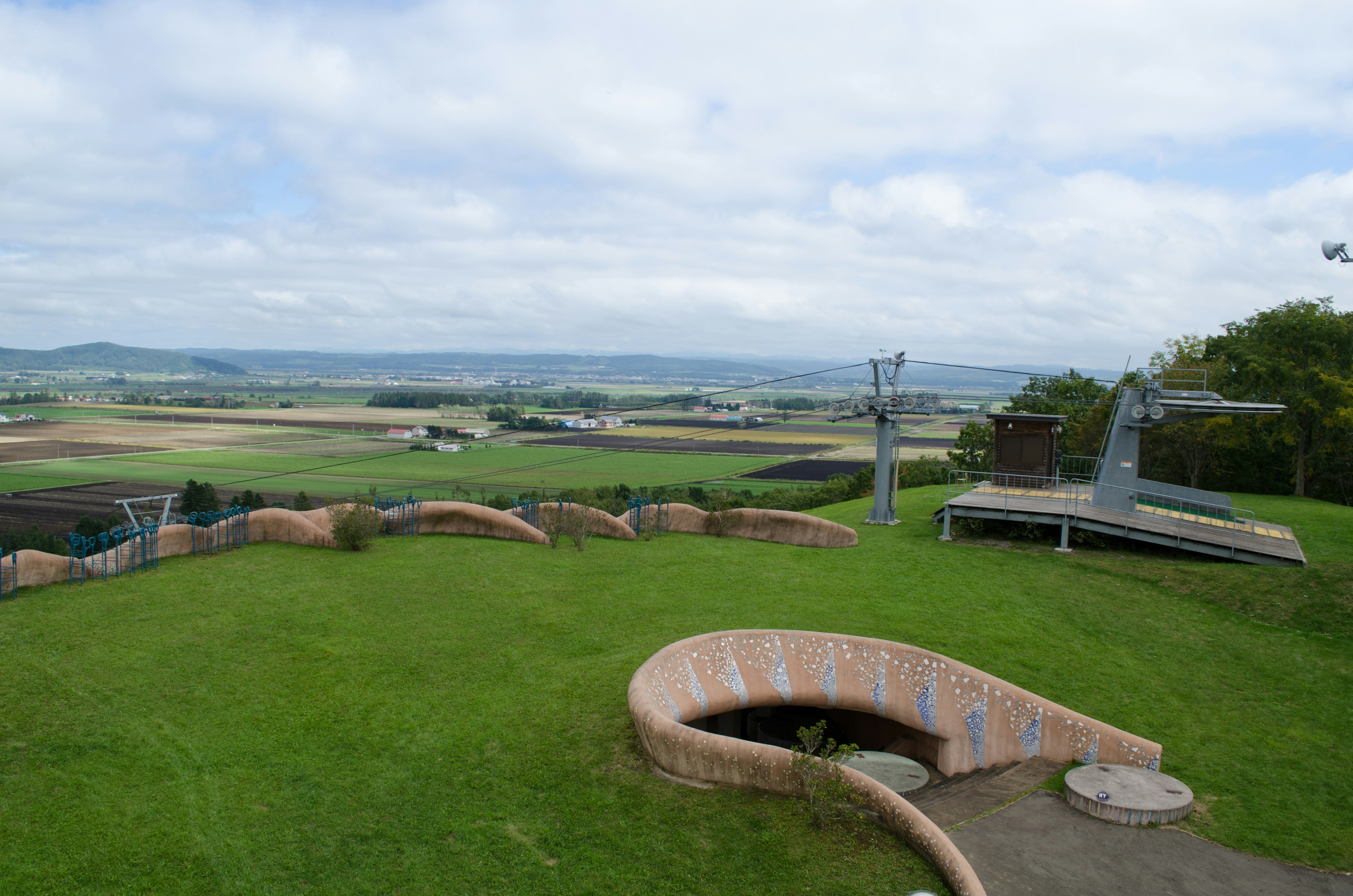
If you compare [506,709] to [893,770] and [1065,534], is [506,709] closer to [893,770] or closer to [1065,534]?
[893,770]

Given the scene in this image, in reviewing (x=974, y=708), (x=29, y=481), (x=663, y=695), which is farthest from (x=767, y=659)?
(x=29, y=481)

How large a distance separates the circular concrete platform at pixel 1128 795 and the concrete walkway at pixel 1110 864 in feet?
0.51

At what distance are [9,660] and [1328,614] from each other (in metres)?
25.4

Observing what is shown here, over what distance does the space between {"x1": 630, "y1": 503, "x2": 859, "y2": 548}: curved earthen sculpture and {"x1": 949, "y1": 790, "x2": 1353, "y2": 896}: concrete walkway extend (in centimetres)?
1429

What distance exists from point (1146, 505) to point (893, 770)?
52.6ft

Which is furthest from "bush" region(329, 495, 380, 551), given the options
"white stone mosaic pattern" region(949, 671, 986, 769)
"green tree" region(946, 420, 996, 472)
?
"green tree" region(946, 420, 996, 472)

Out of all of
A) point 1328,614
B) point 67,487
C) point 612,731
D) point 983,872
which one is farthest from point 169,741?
point 67,487

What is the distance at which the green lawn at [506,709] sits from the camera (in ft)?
29.8

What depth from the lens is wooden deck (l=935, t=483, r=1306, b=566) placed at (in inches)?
791

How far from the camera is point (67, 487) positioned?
48.6 meters

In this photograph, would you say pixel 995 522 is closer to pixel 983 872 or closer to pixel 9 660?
pixel 983 872

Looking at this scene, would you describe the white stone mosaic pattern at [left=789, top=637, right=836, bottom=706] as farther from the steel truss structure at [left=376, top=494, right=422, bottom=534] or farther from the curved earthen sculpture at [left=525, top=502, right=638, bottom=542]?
the steel truss structure at [left=376, top=494, right=422, bottom=534]

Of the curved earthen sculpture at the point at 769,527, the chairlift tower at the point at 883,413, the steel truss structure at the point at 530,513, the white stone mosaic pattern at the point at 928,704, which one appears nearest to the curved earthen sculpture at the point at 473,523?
the steel truss structure at the point at 530,513

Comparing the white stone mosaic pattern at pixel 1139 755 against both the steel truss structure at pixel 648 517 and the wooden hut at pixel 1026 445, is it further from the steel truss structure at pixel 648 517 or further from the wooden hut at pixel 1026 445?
the steel truss structure at pixel 648 517
